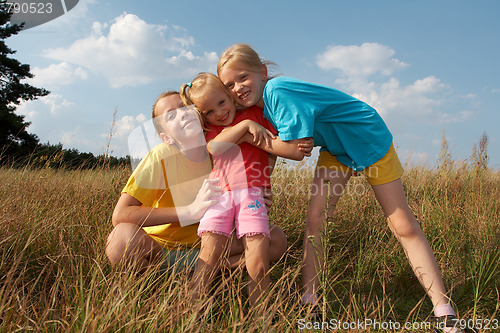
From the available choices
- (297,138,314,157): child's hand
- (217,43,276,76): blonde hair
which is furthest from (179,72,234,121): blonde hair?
(297,138,314,157): child's hand

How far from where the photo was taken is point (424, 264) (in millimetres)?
2068

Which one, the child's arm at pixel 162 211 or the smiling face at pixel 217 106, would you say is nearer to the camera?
the child's arm at pixel 162 211

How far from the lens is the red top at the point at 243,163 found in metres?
2.07

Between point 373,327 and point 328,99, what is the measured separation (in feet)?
4.15

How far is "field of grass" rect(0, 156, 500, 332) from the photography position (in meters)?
1.52

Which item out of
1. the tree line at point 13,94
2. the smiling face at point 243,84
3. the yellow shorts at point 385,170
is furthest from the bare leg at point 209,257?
the tree line at point 13,94

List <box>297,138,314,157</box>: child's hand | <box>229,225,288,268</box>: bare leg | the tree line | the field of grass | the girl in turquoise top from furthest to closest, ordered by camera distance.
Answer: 1. the tree line
2. <box>229,225,288,268</box>: bare leg
3. the girl in turquoise top
4. <box>297,138,314,157</box>: child's hand
5. the field of grass

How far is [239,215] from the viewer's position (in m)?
1.99

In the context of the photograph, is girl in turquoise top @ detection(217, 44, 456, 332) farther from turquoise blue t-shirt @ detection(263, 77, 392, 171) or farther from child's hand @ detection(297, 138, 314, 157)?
child's hand @ detection(297, 138, 314, 157)

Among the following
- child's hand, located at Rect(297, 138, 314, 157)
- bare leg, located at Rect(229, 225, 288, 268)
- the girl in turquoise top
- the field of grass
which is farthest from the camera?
bare leg, located at Rect(229, 225, 288, 268)

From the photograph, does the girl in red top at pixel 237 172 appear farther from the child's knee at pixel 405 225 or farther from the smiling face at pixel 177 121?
the child's knee at pixel 405 225

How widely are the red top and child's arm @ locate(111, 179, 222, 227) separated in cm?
10

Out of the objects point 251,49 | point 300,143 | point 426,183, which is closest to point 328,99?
point 300,143

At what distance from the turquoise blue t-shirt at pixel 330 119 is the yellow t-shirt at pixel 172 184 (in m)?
0.62
